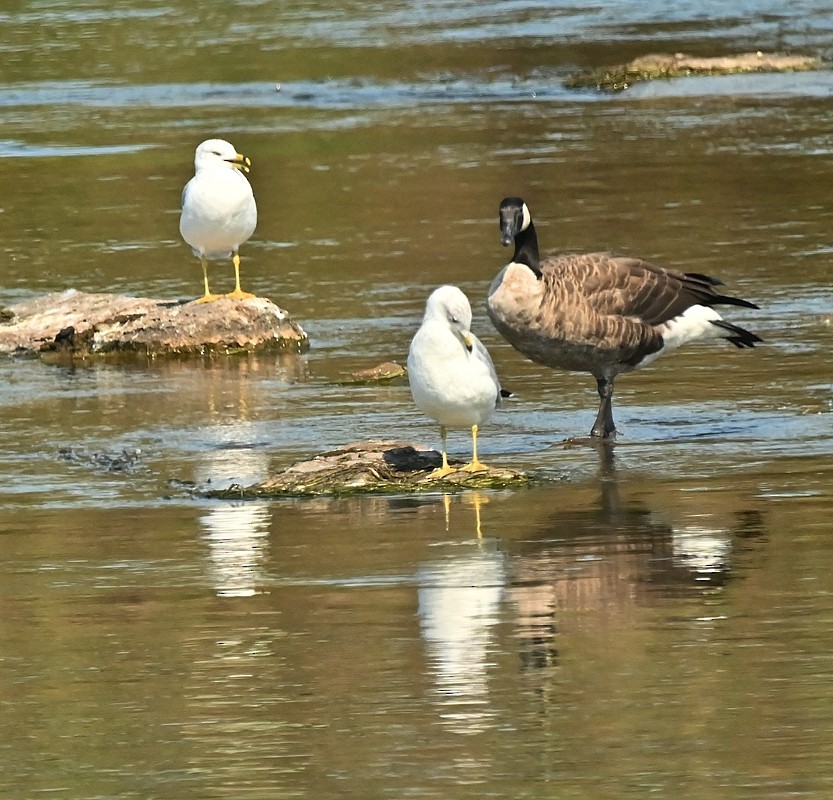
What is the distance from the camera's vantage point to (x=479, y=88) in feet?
91.8

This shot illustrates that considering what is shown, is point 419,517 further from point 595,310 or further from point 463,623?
point 595,310

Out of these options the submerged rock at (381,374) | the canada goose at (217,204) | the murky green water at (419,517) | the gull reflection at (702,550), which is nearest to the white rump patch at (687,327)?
the murky green water at (419,517)

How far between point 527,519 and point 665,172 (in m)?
11.3

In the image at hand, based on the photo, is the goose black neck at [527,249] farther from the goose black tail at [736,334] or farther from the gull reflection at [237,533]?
the gull reflection at [237,533]

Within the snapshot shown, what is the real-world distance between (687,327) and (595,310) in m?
0.69

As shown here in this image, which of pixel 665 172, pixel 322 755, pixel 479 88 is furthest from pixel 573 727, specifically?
pixel 479 88

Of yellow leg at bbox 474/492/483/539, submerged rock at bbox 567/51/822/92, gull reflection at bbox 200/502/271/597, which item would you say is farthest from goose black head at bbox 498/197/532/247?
submerged rock at bbox 567/51/822/92

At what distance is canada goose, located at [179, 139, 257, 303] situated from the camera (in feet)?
47.4

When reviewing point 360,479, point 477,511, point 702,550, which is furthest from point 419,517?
point 702,550

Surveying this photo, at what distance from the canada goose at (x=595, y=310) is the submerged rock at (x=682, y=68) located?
15647 mm

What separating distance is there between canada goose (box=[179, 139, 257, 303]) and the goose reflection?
A: 227 inches

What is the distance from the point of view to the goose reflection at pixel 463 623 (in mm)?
6719

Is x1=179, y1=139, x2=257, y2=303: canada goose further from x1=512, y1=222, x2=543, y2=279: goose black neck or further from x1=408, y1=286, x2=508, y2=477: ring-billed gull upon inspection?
x1=408, y1=286, x2=508, y2=477: ring-billed gull

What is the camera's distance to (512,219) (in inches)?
452
